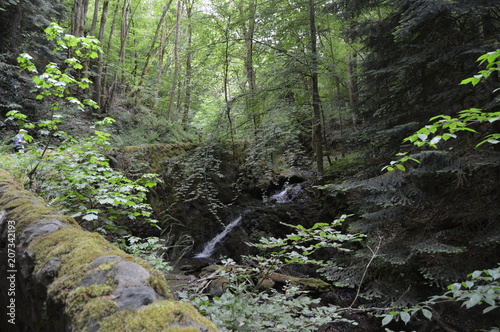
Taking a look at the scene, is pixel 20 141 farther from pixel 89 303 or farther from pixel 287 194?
pixel 287 194

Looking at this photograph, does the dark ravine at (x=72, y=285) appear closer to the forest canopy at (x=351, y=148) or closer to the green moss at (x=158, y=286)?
the green moss at (x=158, y=286)

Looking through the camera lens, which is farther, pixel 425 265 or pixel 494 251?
pixel 425 265

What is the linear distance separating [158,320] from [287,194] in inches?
387

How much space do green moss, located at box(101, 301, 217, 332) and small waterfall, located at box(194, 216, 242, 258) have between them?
275 inches

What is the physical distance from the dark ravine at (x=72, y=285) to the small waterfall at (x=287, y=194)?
8.44m

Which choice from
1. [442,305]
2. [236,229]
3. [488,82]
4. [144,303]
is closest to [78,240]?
[144,303]

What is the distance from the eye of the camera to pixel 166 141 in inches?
397

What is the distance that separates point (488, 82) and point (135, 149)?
7.94 meters

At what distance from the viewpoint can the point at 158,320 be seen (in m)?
1.12

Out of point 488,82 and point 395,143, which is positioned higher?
point 488,82

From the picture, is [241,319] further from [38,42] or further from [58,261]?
[38,42]

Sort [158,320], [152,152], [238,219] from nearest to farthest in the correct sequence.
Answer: [158,320]
[152,152]
[238,219]

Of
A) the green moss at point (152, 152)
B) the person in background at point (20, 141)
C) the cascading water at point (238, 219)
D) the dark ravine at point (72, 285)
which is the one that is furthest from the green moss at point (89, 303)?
the cascading water at point (238, 219)

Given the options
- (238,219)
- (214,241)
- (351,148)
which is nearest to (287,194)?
(238,219)
